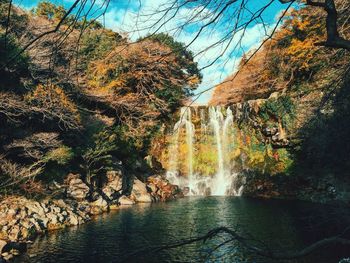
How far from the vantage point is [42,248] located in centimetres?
1233

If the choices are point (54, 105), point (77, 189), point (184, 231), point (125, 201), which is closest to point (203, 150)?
point (125, 201)

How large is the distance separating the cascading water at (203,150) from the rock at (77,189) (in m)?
10.5

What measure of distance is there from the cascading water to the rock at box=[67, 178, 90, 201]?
10.5 meters

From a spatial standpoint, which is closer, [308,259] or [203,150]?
[308,259]

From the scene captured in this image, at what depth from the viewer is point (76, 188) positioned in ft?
68.7

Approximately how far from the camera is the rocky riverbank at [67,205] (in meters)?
13.6

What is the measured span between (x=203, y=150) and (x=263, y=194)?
7.49 m

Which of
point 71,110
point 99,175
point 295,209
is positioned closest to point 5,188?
point 71,110

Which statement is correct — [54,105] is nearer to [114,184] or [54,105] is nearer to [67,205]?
[67,205]

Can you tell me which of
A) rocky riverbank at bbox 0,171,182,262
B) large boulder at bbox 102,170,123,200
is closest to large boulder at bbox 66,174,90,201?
rocky riverbank at bbox 0,171,182,262

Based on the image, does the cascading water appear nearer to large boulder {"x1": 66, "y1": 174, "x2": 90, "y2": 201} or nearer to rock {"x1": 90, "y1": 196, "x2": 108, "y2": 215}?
rock {"x1": 90, "y1": 196, "x2": 108, "y2": 215}

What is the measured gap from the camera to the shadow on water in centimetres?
1092

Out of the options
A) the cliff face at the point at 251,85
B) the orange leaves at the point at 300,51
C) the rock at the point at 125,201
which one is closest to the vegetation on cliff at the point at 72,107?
the rock at the point at 125,201

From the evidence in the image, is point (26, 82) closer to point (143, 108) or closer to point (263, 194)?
point (143, 108)
